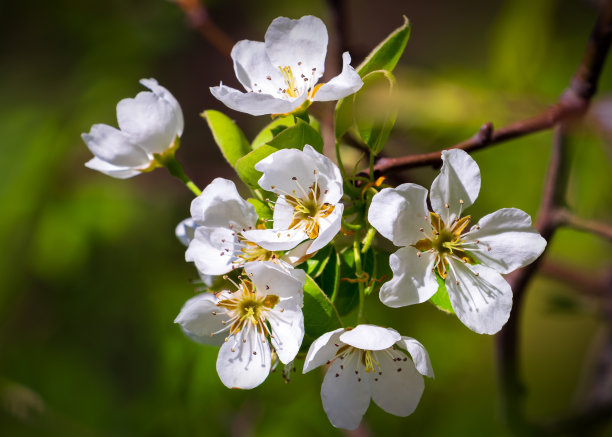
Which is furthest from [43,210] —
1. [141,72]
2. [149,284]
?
[141,72]

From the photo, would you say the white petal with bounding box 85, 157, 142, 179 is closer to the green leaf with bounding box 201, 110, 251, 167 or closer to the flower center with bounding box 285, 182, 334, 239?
the green leaf with bounding box 201, 110, 251, 167

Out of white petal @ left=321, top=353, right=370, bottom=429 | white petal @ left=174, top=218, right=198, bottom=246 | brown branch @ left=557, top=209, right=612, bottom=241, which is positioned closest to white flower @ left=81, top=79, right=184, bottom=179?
white petal @ left=174, top=218, right=198, bottom=246

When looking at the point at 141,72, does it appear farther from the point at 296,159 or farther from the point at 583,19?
the point at 296,159

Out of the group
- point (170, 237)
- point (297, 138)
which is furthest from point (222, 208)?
point (170, 237)

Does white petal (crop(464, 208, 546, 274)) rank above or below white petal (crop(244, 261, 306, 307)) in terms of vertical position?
above

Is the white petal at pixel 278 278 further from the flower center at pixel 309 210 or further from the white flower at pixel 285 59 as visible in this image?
the white flower at pixel 285 59

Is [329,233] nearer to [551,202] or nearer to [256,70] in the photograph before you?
[256,70]
